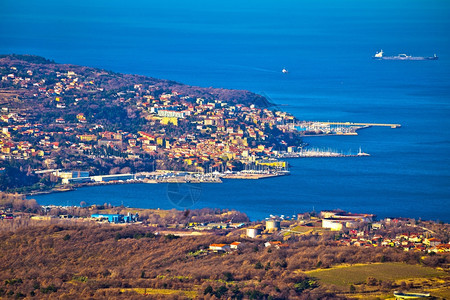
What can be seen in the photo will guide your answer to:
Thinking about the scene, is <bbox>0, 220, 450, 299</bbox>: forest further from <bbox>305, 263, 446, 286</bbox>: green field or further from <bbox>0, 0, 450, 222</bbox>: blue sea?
<bbox>0, 0, 450, 222</bbox>: blue sea

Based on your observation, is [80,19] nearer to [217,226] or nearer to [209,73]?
[209,73]

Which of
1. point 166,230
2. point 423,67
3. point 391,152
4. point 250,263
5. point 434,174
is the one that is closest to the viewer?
point 250,263

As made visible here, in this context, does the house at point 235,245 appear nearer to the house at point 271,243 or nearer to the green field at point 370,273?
the house at point 271,243

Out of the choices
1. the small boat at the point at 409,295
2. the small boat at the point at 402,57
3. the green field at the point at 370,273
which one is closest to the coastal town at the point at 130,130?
the green field at the point at 370,273

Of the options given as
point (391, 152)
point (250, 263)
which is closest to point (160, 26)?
point (391, 152)

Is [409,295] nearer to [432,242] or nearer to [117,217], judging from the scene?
[432,242]

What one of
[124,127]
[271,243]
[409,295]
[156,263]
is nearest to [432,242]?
[271,243]
